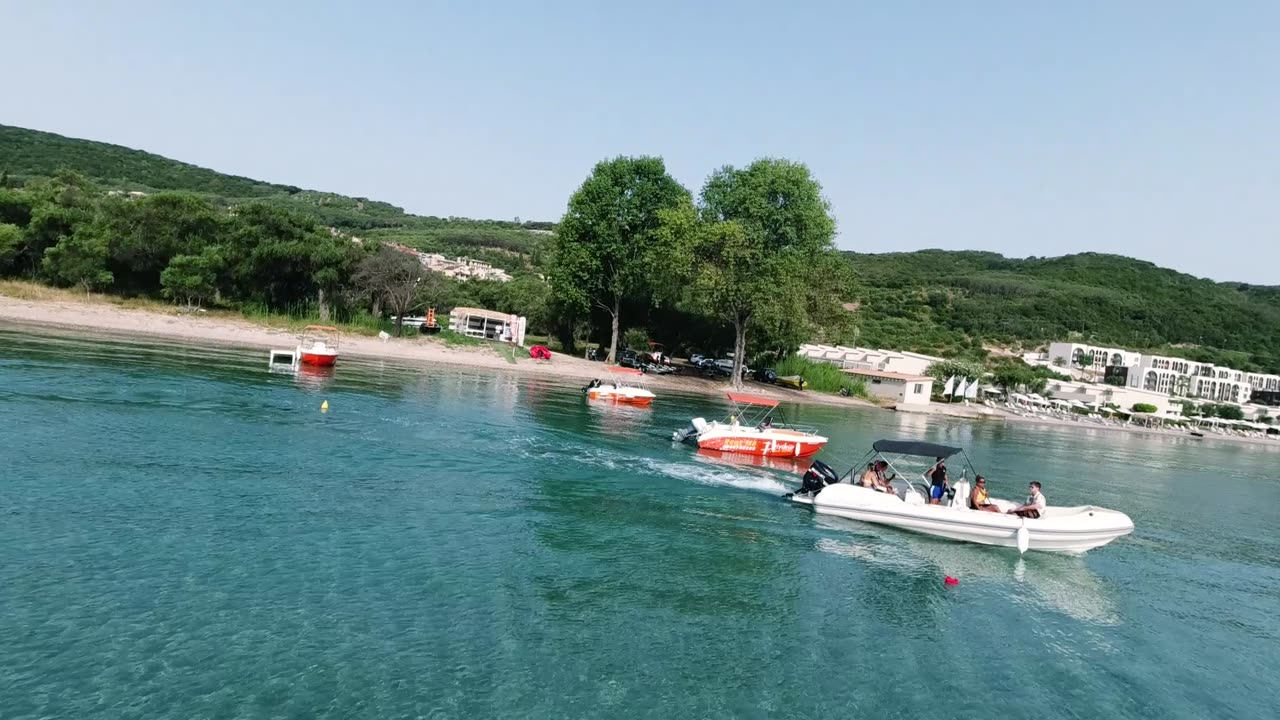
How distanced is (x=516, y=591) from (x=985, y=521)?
1333cm

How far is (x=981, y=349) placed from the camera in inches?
5359

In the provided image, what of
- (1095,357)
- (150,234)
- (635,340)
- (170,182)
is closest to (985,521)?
(635,340)

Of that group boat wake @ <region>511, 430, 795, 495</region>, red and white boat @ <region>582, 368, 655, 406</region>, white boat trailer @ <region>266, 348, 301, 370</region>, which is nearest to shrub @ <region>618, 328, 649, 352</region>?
red and white boat @ <region>582, 368, 655, 406</region>

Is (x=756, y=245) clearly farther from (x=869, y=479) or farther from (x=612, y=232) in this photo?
(x=869, y=479)

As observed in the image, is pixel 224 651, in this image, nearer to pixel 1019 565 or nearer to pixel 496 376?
pixel 1019 565

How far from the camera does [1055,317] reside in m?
166

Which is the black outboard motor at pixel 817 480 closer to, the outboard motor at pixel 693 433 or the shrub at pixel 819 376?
the outboard motor at pixel 693 433

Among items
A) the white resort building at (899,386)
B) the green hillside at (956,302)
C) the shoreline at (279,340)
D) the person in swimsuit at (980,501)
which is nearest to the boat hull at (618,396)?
the shoreline at (279,340)

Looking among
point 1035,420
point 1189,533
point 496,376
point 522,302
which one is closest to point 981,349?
point 1035,420

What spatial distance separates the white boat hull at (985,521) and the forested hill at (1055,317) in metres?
112

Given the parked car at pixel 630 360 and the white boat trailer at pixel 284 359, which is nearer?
the white boat trailer at pixel 284 359

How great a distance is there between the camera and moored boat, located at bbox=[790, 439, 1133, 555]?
21719 millimetres

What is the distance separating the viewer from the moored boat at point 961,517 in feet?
71.3

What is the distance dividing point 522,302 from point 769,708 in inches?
3196
